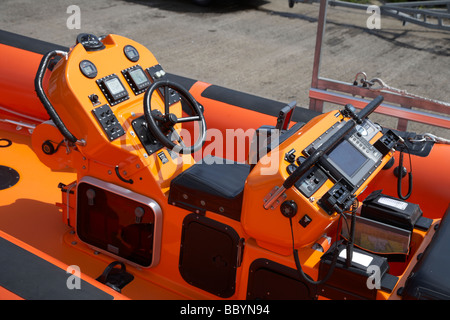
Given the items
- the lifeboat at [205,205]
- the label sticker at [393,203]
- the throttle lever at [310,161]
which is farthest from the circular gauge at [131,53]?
the label sticker at [393,203]

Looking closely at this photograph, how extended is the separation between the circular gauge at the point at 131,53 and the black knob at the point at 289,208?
51.7 inches

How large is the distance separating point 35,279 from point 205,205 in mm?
818

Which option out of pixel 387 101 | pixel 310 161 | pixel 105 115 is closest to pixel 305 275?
pixel 310 161

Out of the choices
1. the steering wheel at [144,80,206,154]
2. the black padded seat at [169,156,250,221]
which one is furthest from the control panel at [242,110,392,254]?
the steering wheel at [144,80,206,154]

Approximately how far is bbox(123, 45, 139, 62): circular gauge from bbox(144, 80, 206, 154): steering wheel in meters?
0.34

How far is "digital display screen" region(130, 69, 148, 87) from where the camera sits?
293cm

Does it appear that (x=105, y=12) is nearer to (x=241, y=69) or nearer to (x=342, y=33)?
(x=241, y=69)

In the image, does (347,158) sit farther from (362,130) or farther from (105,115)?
(105,115)

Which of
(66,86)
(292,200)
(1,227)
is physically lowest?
(1,227)

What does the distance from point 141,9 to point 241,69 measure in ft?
9.37

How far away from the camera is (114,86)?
9.21ft

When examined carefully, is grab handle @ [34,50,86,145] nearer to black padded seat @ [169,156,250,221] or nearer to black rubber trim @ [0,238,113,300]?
black padded seat @ [169,156,250,221]

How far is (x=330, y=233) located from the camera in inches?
100
